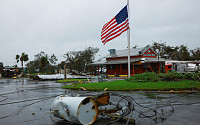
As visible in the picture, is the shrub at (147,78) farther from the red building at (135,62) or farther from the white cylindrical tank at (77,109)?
the red building at (135,62)

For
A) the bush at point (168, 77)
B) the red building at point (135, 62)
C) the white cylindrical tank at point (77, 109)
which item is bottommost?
the white cylindrical tank at point (77, 109)

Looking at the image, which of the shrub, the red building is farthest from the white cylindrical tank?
the red building

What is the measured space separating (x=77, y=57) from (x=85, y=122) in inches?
2308

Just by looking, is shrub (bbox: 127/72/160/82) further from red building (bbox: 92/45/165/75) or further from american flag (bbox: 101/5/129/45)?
red building (bbox: 92/45/165/75)

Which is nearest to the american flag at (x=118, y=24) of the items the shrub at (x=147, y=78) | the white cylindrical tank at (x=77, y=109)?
the shrub at (x=147, y=78)

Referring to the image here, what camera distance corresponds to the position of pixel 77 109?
492 centimetres

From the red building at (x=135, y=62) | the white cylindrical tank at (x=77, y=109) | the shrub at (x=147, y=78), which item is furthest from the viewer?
the red building at (x=135, y=62)

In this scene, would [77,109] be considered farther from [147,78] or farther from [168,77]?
[168,77]

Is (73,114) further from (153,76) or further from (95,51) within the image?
(95,51)

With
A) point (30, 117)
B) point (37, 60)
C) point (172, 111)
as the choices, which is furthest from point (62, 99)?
point (37, 60)

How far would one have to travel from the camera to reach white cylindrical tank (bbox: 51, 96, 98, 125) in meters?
5.00

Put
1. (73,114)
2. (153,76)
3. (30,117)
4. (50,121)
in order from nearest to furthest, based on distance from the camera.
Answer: (73,114)
(50,121)
(30,117)
(153,76)

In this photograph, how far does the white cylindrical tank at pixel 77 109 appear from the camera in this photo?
16.4ft

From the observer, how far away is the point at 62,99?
5.50 meters
